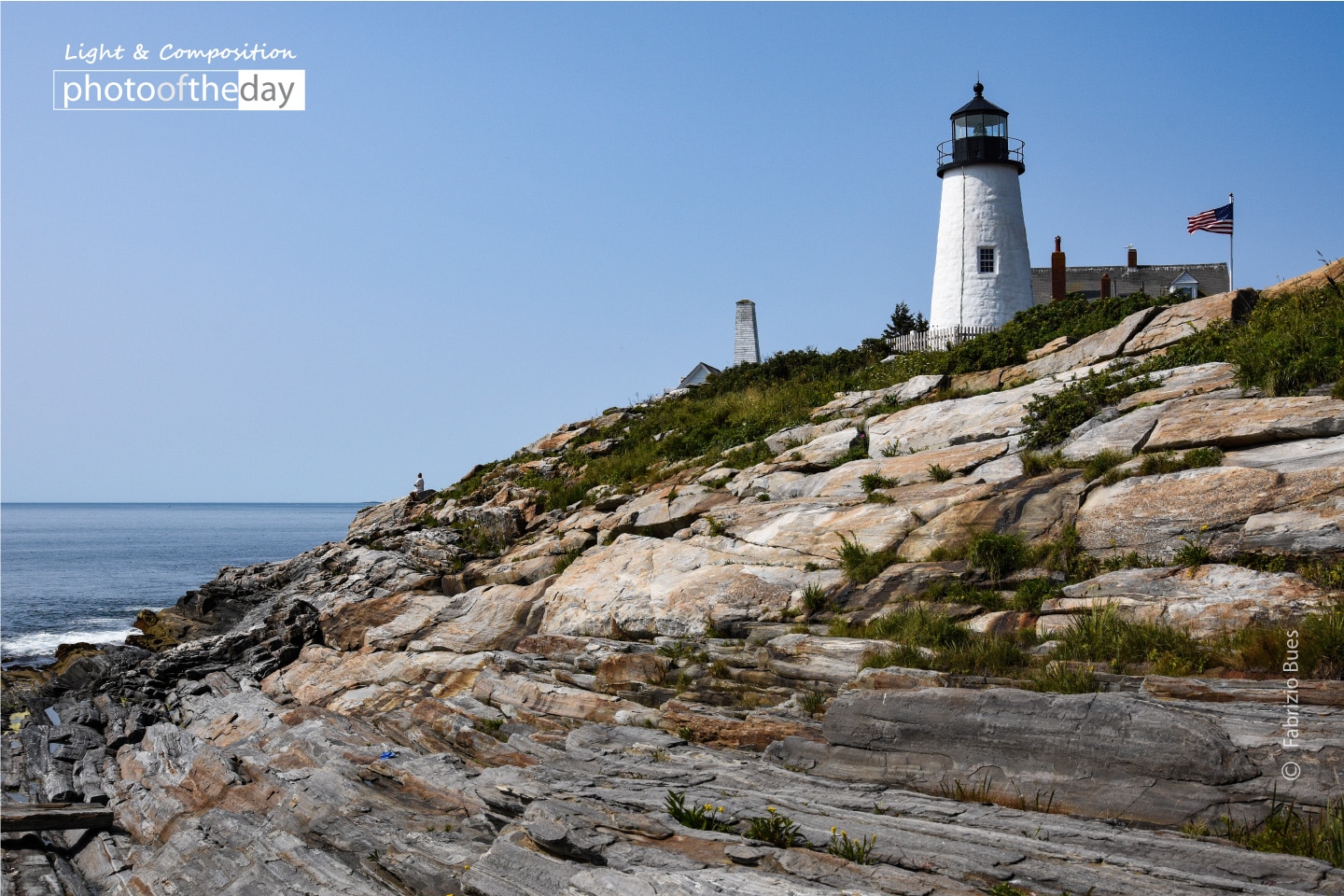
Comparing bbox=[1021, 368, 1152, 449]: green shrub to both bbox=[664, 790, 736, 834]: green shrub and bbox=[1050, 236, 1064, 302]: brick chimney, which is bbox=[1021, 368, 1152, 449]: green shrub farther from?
bbox=[1050, 236, 1064, 302]: brick chimney

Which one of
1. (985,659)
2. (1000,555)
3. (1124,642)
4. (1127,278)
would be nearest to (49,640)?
(1000,555)

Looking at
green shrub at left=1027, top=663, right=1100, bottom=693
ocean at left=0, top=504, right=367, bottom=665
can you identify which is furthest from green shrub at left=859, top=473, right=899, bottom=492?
ocean at left=0, top=504, right=367, bottom=665

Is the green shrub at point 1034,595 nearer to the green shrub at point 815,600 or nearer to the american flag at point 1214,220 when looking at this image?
the green shrub at point 815,600

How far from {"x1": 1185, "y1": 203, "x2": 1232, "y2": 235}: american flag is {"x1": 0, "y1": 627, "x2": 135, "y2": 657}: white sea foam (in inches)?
1581

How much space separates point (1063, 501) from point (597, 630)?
7574mm

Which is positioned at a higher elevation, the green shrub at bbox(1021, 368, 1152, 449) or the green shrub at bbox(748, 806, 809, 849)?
the green shrub at bbox(1021, 368, 1152, 449)

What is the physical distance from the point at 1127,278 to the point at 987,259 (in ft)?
52.8

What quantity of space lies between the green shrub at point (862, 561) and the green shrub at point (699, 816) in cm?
545

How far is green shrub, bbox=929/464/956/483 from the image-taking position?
15195mm

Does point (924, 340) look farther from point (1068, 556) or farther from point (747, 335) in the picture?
point (1068, 556)

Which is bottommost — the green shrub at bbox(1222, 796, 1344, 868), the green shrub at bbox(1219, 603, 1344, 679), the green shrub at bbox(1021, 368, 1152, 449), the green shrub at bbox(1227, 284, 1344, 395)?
the green shrub at bbox(1222, 796, 1344, 868)

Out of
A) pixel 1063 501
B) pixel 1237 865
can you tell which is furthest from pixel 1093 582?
pixel 1237 865

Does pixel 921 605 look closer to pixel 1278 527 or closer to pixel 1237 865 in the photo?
pixel 1278 527

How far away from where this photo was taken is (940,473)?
1523 cm
